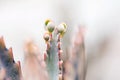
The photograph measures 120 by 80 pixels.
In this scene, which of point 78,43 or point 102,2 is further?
point 102,2

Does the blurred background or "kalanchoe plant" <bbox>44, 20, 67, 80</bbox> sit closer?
"kalanchoe plant" <bbox>44, 20, 67, 80</bbox>

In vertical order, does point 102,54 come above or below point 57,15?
below

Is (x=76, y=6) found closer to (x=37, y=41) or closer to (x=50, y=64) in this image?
(x=37, y=41)

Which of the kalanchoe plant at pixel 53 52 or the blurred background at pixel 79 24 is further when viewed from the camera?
the blurred background at pixel 79 24

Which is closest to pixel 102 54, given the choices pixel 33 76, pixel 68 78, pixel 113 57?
pixel 113 57
